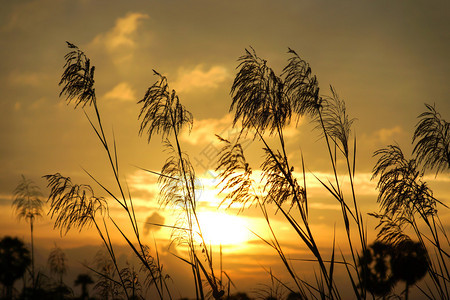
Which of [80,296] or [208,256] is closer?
[80,296]

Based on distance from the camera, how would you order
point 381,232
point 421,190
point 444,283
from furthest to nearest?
point 381,232 → point 421,190 → point 444,283

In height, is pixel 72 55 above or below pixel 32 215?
above

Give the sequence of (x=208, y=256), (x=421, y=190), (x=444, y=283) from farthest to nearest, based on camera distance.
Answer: (x=421, y=190) → (x=444, y=283) → (x=208, y=256)

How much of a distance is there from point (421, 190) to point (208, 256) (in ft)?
10.3

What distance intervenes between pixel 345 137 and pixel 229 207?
1720 mm

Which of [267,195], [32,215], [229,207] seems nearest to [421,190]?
[267,195]

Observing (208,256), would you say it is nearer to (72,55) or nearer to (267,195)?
(267,195)

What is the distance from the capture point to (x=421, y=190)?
560 cm

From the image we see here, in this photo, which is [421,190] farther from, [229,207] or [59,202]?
[59,202]

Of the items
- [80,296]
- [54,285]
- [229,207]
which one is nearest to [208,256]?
[229,207]

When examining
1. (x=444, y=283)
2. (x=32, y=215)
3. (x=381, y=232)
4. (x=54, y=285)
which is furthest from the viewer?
(x=32, y=215)

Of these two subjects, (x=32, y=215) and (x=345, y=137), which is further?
(x=32, y=215)

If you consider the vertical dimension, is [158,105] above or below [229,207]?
above

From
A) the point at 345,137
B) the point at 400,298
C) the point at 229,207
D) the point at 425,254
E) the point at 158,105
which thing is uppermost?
the point at 158,105
